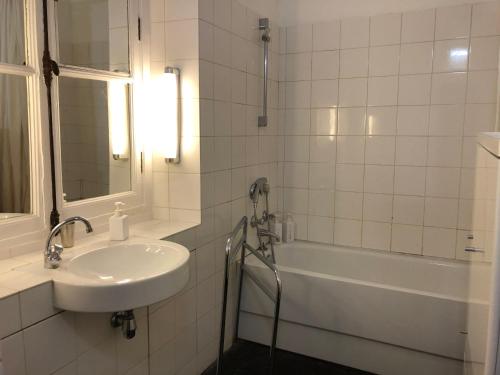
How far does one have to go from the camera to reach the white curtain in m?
1.58

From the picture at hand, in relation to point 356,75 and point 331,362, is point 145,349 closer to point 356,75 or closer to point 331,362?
point 331,362

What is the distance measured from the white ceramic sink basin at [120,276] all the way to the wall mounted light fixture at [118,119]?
0.59m

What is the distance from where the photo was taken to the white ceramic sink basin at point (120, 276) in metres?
1.35

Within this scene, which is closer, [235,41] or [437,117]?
[235,41]

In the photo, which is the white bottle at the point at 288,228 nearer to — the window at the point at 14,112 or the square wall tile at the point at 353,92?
the square wall tile at the point at 353,92

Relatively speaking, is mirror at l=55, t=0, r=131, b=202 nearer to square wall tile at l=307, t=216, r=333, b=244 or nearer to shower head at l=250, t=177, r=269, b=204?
shower head at l=250, t=177, r=269, b=204

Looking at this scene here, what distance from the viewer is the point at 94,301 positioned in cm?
134

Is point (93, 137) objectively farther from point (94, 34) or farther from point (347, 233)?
point (347, 233)

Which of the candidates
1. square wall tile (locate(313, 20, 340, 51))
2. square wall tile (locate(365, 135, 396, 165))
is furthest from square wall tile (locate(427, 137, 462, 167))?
square wall tile (locate(313, 20, 340, 51))

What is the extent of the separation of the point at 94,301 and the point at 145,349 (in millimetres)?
687

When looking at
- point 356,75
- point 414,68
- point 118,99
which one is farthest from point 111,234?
point 414,68

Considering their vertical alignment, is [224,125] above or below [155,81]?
below

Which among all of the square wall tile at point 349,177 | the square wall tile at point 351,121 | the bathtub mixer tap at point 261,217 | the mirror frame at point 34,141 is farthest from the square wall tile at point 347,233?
the mirror frame at point 34,141

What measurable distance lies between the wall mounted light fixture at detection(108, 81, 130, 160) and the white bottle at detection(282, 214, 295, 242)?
1.30 m
